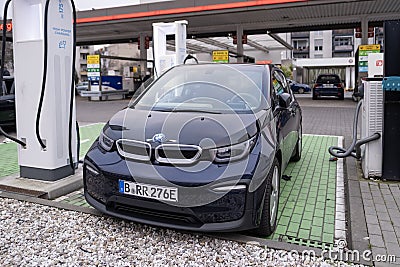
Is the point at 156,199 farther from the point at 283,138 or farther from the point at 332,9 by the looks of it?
the point at 332,9

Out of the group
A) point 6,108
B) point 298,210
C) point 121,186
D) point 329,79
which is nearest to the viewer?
point 121,186

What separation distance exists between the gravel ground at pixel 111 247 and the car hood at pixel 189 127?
80cm

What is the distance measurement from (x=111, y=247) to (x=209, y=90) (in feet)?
6.11

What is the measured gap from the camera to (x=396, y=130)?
454 cm

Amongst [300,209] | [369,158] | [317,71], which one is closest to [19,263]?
[300,209]

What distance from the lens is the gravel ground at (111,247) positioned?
2836 millimetres

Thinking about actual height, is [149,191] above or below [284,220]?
above

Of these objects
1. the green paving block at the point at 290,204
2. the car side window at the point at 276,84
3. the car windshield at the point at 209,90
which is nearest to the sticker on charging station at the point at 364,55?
the car side window at the point at 276,84

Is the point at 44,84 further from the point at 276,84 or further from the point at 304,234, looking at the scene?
the point at 304,234

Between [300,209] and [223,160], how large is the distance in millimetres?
1384

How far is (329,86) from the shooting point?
20500 millimetres

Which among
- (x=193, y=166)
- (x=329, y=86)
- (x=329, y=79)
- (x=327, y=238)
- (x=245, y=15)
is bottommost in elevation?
(x=327, y=238)

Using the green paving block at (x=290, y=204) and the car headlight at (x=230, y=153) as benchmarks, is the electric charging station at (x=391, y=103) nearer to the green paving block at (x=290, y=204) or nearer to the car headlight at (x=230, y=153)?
the green paving block at (x=290, y=204)

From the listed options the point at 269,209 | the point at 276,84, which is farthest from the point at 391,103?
the point at 269,209
